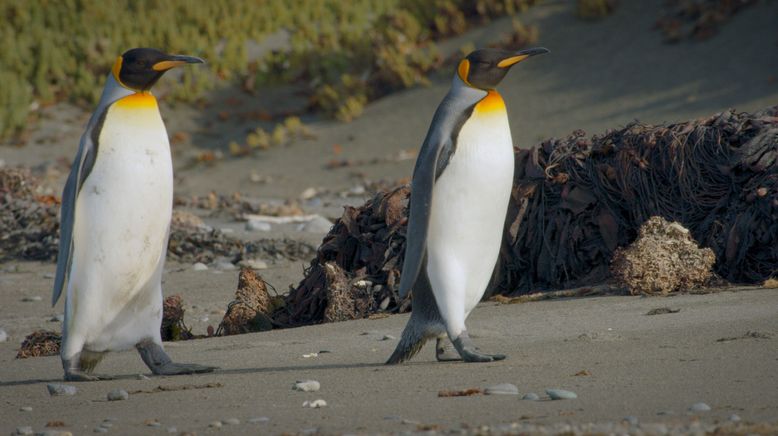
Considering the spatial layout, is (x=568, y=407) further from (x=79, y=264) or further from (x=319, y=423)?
(x=79, y=264)

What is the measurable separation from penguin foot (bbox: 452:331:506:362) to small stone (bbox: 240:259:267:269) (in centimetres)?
437

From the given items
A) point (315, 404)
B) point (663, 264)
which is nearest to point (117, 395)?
point (315, 404)

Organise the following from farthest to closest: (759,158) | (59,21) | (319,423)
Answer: (59,21)
(759,158)
(319,423)

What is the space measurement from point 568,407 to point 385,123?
1337 cm

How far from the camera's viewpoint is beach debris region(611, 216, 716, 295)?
669 centimetres

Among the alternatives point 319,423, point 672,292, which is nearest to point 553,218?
point 672,292

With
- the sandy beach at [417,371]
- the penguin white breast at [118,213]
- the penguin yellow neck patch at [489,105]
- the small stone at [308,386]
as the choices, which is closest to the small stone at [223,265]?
the sandy beach at [417,371]

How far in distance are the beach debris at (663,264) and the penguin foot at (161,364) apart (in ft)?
8.21

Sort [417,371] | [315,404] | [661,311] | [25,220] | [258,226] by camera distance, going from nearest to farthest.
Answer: [315,404] < [417,371] < [661,311] < [25,220] < [258,226]

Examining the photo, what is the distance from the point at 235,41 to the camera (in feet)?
67.9

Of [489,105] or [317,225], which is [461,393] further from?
[317,225]

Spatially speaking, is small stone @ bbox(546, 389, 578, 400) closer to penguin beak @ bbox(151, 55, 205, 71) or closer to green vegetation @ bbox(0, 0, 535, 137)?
penguin beak @ bbox(151, 55, 205, 71)

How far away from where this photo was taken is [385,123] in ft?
57.1

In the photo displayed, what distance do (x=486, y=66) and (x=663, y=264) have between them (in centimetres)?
180
